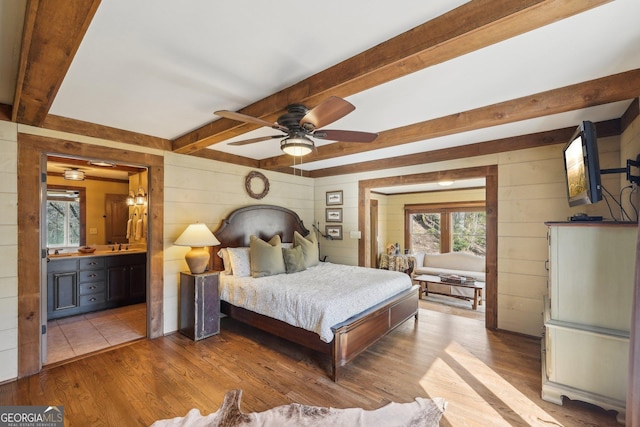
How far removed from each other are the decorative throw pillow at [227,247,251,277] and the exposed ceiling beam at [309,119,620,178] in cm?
249

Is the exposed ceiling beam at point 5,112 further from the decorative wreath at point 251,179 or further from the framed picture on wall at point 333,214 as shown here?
the framed picture on wall at point 333,214

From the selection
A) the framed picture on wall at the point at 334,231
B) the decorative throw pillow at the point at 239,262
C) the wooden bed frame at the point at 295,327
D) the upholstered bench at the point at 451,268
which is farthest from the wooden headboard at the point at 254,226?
the upholstered bench at the point at 451,268

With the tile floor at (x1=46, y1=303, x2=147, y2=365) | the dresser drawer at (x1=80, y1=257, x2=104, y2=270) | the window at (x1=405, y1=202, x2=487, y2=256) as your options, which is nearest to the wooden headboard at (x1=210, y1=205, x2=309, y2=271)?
the tile floor at (x1=46, y1=303, x2=147, y2=365)

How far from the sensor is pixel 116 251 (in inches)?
188

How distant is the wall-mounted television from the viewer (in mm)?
2062

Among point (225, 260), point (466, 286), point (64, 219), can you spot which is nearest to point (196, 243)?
point (225, 260)

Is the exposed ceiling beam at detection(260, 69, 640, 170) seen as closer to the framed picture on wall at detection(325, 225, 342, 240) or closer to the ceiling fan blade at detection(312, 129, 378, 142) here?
the ceiling fan blade at detection(312, 129, 378, 142)

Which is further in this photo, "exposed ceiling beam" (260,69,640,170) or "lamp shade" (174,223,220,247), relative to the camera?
"lamp shade" (174,223,220,247)

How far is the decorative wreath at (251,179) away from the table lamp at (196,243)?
120 cm

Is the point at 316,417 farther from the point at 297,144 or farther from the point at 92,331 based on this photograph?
the point at 92,331

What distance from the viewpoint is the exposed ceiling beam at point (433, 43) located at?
123 centimetres

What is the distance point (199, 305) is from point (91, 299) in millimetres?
2356

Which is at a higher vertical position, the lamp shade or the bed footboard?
the lamp shade

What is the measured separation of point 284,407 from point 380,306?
4.80 feet
